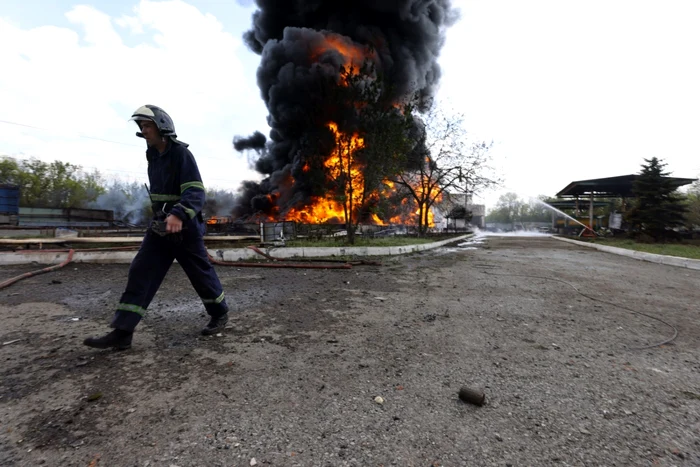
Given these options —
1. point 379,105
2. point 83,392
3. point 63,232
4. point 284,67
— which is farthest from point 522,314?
point 284,67

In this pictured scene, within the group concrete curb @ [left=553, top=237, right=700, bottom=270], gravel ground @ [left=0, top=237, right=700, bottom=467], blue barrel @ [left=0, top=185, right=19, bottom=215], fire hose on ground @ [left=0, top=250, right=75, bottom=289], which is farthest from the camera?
blue barrel @ [left=0, top=185, right=19, bottom=215]

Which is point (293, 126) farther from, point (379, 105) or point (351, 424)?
point (351, 424)

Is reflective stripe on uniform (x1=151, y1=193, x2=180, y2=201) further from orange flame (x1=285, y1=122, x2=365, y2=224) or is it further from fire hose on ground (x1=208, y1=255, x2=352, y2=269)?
orange flame (x1=285, y1=122, x2=365, y2=224)

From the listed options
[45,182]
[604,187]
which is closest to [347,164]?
[604,187]

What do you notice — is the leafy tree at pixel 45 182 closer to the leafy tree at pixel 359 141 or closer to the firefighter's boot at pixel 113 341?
the leafy tree at pixel 359 141

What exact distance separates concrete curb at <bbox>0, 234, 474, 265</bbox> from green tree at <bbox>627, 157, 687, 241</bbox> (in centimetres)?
1294

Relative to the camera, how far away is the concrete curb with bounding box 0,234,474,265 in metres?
6.84

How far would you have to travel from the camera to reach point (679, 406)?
5.94 feet

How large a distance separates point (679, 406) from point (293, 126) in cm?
2725

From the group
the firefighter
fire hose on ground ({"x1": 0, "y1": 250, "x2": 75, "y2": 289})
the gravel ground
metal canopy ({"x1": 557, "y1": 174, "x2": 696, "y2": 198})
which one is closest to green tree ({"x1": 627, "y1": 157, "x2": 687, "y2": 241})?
metal canopy ({"x1": 557, "y1": 174, "x2": 696, "y2": 198})

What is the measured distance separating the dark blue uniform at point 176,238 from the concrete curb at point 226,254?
18.1ft

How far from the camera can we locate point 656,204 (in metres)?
15.1

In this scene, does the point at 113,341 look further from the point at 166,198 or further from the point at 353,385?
the point at 353,385

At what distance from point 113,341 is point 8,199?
76.4 ft
